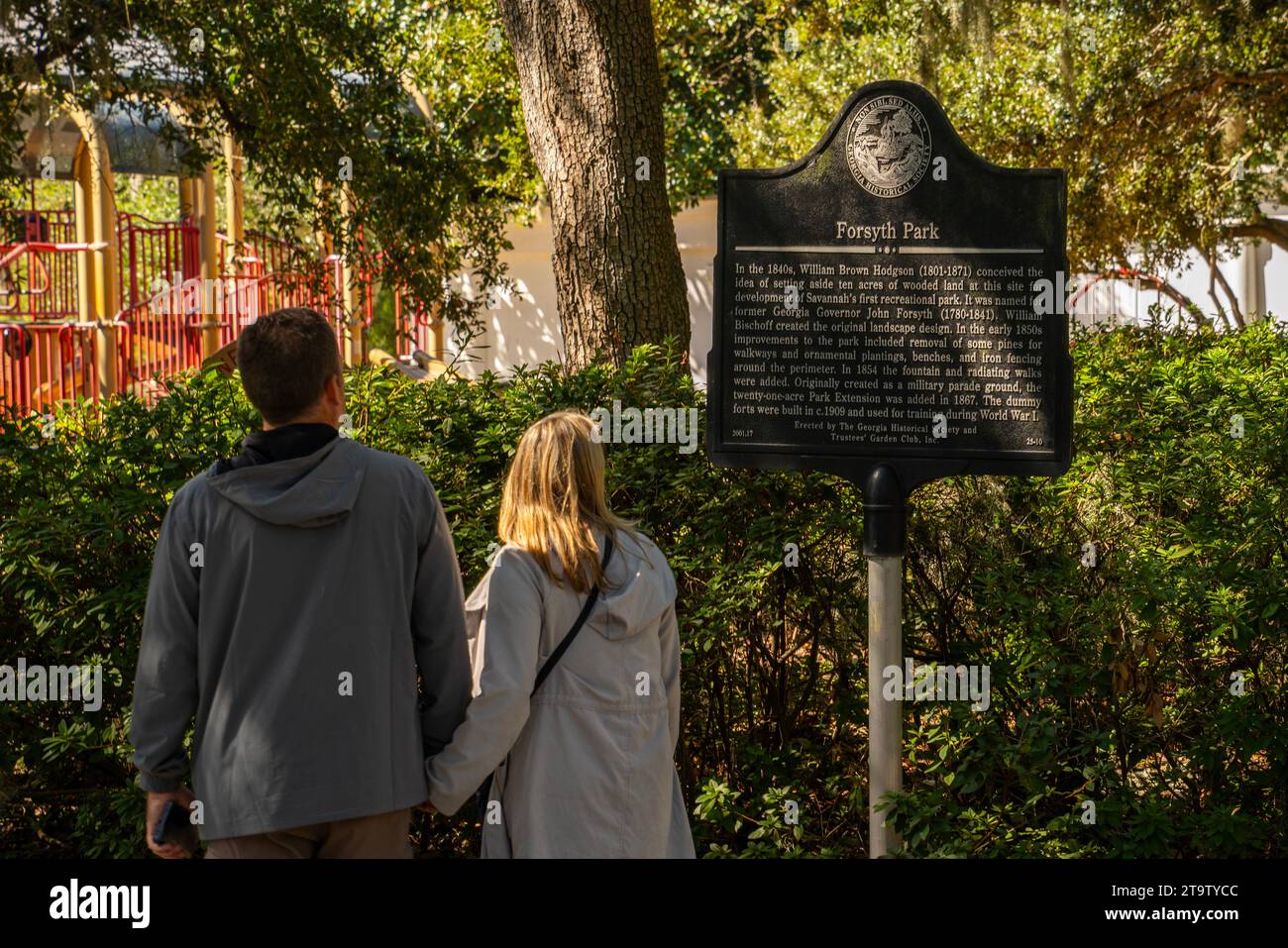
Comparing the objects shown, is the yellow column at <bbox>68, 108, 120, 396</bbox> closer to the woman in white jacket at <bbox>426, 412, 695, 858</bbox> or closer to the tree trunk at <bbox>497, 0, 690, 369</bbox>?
the tree trunk at <bbox>497, 0, 690, 369</bbox>

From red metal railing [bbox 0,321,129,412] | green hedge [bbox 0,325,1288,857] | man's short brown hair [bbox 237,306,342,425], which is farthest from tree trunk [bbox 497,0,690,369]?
red metal railing [bbox 0,321,129,412]

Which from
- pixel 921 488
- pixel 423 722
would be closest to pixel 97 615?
pixel 423 722

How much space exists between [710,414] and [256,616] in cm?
197

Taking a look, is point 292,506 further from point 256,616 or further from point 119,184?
point 119,184

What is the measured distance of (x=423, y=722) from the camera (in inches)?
136

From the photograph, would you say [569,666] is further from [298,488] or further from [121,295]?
[121,295]

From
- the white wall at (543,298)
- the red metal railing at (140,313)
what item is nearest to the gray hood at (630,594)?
the red metal railing at (140,313)

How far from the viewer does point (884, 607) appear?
4.53 meters

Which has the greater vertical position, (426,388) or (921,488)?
(426,388)

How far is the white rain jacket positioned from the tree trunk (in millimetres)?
3225

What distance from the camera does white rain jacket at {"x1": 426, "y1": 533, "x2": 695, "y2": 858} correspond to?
3455 millimetres

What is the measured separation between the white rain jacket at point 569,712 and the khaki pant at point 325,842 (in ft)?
0.67

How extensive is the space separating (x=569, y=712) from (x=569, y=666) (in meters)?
0.12
